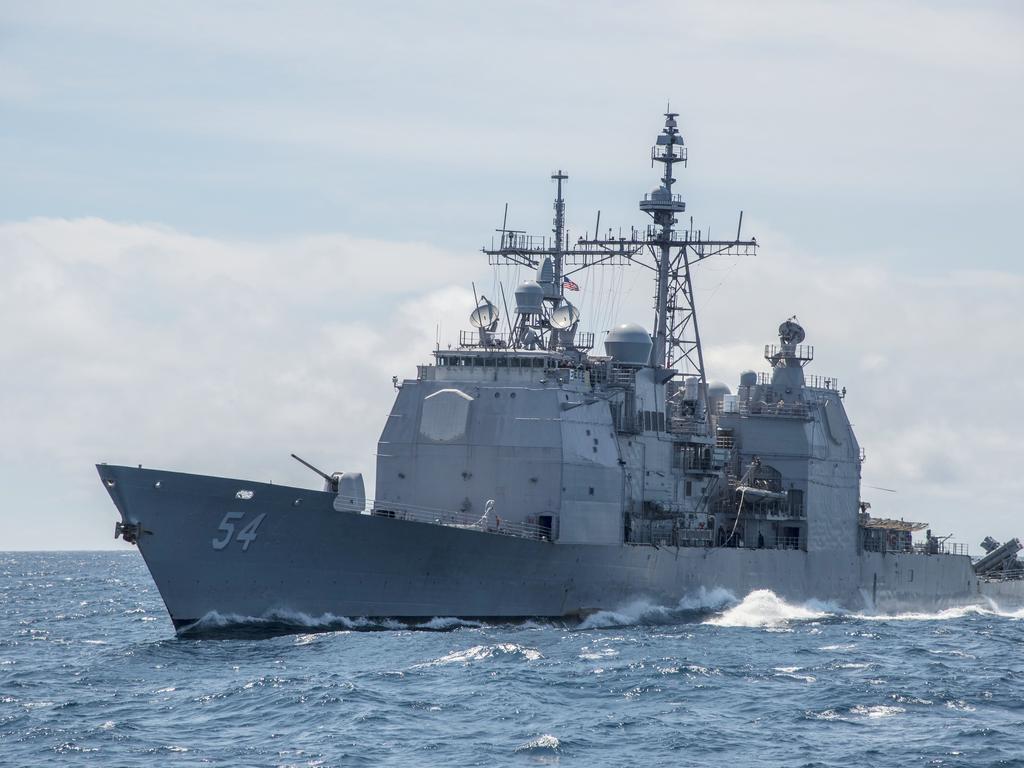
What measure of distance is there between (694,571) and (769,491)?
420 centimetres

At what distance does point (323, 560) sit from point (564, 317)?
30.1ft

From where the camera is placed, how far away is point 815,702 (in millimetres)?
20938

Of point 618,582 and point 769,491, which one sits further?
point 769,491

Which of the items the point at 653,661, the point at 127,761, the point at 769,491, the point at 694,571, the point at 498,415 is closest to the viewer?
the point at 127,761

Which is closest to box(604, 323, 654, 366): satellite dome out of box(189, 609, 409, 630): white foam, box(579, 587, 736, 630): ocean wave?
box(579, 587, 736, 630): ocean wave

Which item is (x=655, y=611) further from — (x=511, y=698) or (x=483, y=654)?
(x=511, y=698)

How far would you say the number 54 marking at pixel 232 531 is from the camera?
2645 centimetres

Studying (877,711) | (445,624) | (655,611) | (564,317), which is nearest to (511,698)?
(877,711)

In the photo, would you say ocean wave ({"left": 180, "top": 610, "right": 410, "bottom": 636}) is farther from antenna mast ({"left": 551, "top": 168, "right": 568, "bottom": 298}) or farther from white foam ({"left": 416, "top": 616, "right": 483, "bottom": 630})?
antenna mast ({"left": 551, "top": 168, "right": 568, "bottom": 298})

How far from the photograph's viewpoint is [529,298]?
33906mm

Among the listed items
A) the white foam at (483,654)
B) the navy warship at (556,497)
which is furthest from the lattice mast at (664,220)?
the white foam at (483,654)

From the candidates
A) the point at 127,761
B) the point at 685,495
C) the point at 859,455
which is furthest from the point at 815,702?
the point at 859,455

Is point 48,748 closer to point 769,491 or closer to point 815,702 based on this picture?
point 815,702

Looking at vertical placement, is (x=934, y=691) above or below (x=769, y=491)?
below
